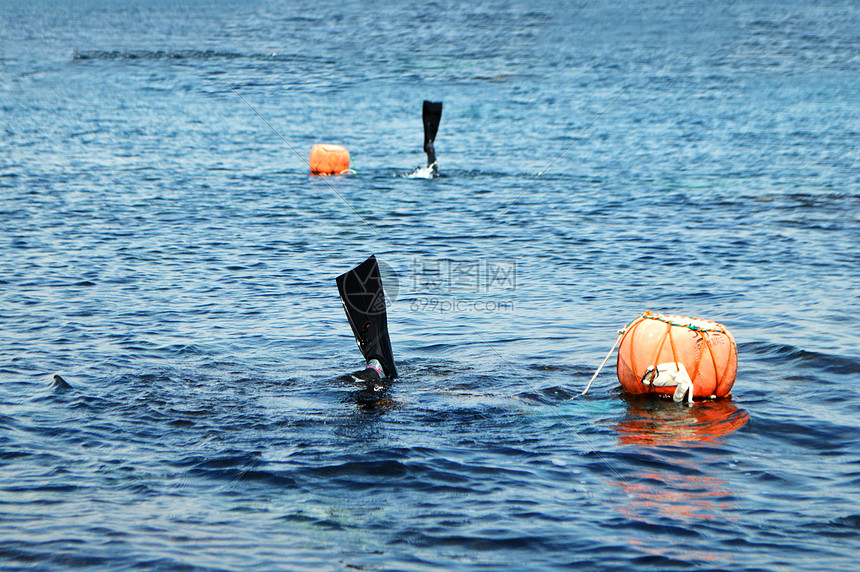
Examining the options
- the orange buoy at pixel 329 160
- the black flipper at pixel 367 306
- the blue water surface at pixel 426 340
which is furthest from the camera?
the orange buoy at pixel 329 160

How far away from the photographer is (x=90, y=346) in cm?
1409

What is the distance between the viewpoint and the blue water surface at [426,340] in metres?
8.68

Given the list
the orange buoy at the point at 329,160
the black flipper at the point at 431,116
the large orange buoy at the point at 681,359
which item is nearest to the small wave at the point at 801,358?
the large orange buoy at the point at 681,359

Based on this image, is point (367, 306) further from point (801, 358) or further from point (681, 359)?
point (801, 358)

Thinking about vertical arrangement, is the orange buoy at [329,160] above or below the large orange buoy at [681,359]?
above

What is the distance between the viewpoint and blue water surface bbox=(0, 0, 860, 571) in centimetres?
868

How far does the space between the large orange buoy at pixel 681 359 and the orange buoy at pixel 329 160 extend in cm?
2151

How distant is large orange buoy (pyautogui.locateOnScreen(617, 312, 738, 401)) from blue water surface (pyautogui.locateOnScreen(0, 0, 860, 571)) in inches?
13.1

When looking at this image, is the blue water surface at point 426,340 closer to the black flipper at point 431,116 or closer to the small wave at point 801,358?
the small wave at point 801,358

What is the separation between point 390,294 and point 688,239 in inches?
335

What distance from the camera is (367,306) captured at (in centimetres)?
1198

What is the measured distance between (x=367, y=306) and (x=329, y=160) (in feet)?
67.1

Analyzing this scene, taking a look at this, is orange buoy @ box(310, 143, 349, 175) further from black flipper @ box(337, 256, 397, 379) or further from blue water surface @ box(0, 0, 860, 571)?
→ black flipper @ box(337, 256, 397, 379)

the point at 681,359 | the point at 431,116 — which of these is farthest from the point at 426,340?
the point at 431,116
